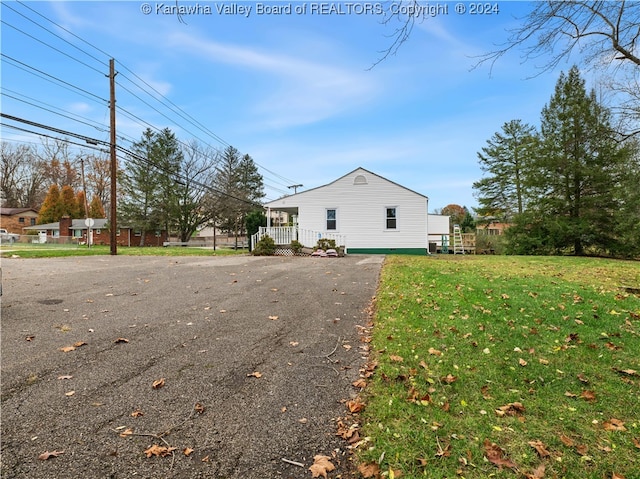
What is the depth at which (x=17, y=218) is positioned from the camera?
2004 inches

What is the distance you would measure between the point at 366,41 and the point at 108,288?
6835mm

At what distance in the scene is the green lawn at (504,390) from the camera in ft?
6.79

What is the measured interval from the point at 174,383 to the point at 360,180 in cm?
1727

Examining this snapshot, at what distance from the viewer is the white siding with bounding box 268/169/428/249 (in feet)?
62.3

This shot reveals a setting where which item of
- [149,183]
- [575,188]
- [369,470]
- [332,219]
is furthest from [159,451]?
[149,183]

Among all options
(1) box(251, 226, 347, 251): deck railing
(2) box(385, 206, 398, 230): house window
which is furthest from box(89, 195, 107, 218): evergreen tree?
(2) box(385, 206, 398, 230): house window

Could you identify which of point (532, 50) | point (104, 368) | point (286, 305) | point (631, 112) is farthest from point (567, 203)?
point (104, 368)

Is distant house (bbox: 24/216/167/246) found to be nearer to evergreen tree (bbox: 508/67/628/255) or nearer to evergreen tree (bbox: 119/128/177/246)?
evergreen tree (bbox: 119/128/177/246)

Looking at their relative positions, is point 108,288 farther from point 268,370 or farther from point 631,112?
point 631,112

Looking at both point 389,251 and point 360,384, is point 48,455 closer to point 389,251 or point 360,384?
point 360,384

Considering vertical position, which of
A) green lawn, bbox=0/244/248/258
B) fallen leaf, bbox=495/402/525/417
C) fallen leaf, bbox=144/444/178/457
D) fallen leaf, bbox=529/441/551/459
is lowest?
fallen leaf, bbox=529/441/551/459

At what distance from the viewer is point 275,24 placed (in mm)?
4867

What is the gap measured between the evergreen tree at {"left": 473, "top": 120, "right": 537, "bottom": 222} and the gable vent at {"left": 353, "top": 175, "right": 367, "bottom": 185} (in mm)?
14048

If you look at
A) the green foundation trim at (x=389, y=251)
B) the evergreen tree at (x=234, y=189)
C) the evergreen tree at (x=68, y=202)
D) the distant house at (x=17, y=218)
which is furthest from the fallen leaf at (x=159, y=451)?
the distant house at (x=17, y=218)
